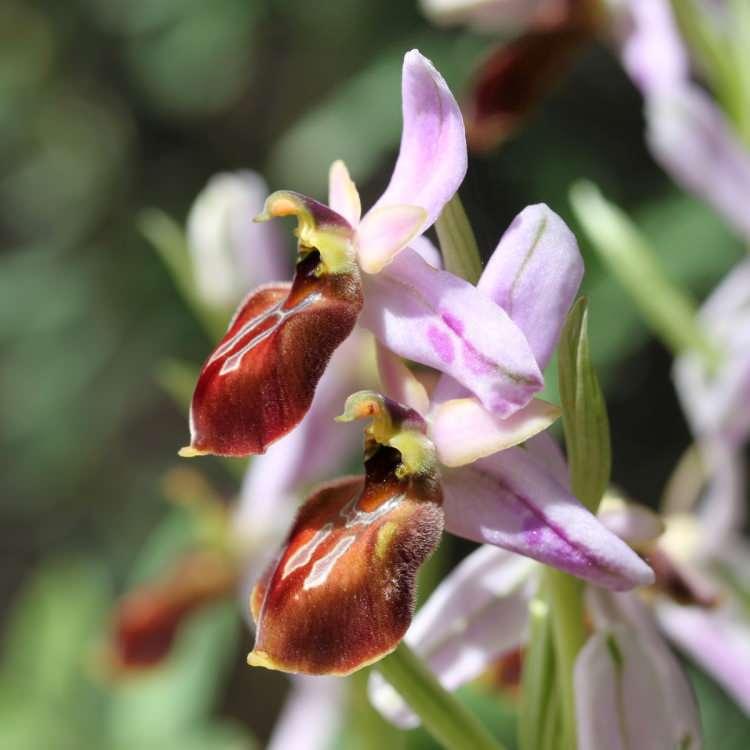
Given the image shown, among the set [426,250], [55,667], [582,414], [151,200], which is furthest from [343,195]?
[151,200]

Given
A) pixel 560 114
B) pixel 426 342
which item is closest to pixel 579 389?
pixel 426 342

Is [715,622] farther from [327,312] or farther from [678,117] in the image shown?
[327,312]

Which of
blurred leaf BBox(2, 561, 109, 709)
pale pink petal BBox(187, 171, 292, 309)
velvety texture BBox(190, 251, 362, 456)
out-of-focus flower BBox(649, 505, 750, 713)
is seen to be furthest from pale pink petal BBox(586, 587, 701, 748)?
blurred leaf BBox(2, 561, 109, 709)

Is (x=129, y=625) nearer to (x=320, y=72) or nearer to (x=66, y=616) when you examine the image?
(x=66, y=616)

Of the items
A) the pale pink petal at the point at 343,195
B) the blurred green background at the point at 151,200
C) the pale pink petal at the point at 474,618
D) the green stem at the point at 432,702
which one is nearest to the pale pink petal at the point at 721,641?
the pale pink petal at the point at 474,618

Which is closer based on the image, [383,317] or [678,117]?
[383,317]

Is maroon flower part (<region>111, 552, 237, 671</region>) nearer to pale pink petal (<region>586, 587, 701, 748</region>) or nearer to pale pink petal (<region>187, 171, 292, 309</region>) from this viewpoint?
pale pink petal (<region>187, 171, 292, 309</region>)

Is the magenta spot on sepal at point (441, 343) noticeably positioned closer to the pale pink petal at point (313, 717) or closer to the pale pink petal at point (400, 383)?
the pale pink petal at point (400, 383)
